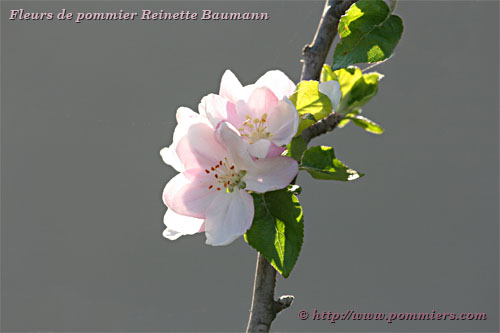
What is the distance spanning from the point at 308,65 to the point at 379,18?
6 cm

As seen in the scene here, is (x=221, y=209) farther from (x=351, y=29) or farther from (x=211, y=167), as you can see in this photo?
(x=351, y=29)

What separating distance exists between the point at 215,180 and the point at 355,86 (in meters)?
0.11

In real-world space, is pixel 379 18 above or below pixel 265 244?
above

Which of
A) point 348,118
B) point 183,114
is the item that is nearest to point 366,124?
point 348,118

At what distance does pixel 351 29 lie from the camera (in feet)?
1.18

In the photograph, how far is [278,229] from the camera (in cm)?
33

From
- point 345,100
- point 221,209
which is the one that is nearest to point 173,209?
point 221,209

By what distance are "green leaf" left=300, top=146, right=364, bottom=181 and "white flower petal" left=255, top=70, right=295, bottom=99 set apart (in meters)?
0.04

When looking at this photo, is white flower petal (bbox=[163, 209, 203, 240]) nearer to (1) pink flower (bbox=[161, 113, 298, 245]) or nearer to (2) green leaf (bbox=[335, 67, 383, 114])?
(1) pink flower (bbox=[161, 113, 298, 245])

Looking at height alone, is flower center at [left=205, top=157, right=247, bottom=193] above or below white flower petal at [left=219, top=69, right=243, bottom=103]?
below

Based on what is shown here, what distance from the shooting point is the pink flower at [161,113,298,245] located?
322mm

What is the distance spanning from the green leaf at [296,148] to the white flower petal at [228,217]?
0.04 meters

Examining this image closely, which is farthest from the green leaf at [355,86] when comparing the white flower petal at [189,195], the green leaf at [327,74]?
the white flower petal at [189,195]

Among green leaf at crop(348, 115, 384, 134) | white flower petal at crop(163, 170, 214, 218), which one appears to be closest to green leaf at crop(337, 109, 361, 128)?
green leaf at crop(348, 115, 384, 134)
